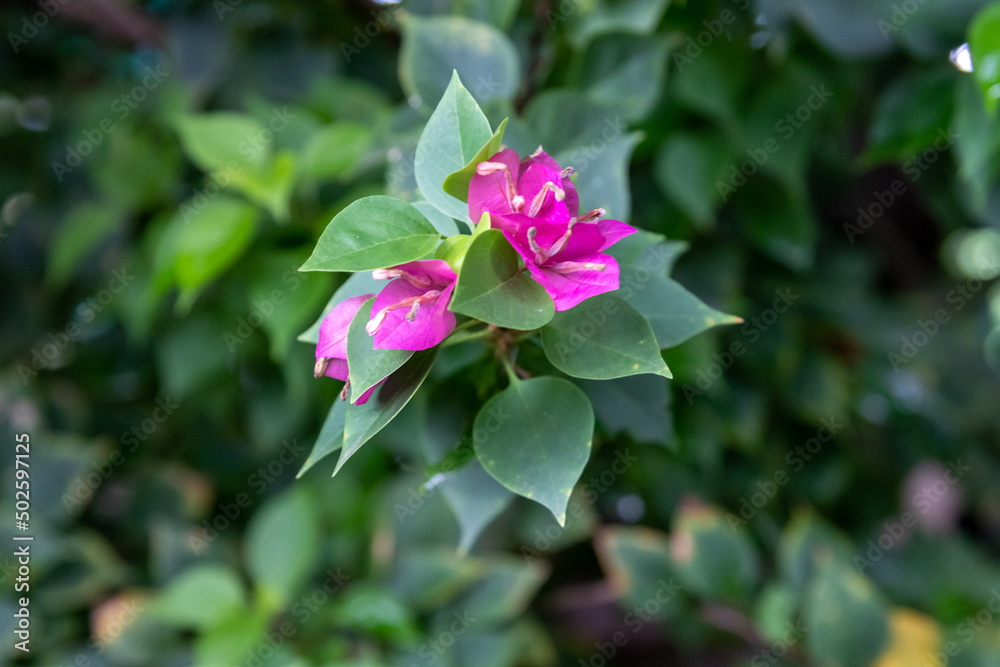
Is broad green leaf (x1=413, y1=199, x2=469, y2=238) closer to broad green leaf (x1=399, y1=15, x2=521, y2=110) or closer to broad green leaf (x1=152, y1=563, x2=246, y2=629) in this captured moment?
broad green leaf (x1=399, y1=15, x2=521, y2=110)

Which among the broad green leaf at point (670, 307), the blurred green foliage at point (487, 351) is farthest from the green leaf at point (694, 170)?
the broad green leaf at point (670, 307)

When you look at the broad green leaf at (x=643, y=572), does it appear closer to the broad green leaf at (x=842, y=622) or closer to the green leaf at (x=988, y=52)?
the broad green leaf at (x=842, y=622)

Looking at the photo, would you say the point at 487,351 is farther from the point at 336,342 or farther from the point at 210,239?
the point at 210,239

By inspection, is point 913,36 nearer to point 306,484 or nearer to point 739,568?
point 739,568

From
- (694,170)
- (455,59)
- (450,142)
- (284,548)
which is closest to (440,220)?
(450,142)

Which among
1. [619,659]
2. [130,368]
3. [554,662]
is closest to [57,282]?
[130,368]

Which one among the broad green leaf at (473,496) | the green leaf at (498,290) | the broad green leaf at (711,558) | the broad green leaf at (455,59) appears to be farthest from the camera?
the broad green leaf at (711,558)
